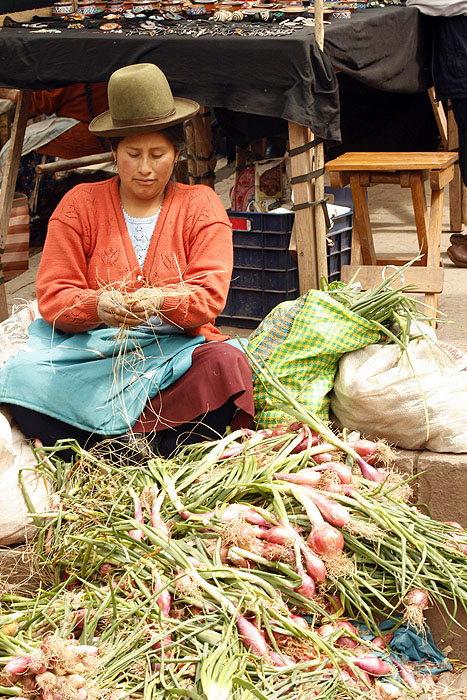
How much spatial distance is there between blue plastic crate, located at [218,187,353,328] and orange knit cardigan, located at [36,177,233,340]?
116 centimetres

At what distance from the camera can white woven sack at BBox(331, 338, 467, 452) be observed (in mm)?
2432

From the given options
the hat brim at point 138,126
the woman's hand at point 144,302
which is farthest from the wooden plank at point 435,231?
the woman's hand at point 144,302

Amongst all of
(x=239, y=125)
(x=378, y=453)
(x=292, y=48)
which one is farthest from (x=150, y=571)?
(x=239, y=125)

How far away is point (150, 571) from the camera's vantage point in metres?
1.92

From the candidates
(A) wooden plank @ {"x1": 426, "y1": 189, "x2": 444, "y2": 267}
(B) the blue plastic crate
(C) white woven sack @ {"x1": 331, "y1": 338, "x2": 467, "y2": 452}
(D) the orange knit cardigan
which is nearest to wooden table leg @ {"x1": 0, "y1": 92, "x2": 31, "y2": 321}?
(B) the blue plastic crate

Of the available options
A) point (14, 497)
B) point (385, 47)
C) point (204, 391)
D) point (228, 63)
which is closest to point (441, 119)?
point (385, 47)

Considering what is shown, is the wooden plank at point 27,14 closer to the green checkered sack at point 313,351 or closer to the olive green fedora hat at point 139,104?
the olive green fedora hat at point 139,104

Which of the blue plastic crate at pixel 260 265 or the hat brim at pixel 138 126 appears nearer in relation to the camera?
the hat brim at pixel 138 126

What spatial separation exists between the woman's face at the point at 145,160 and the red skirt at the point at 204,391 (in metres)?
0.56

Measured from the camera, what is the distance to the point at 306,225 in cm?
369

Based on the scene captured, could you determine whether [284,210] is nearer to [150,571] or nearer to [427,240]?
[427,240]

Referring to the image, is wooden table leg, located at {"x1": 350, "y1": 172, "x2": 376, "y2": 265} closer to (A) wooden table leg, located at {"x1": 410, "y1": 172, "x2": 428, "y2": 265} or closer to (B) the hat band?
(A) wooden table leg, located at {"x1": 410, "y1": 172, "x2": 428, "y2": 265}

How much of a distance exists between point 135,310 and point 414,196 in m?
2.32

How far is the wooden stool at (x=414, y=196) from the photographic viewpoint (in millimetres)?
3922
